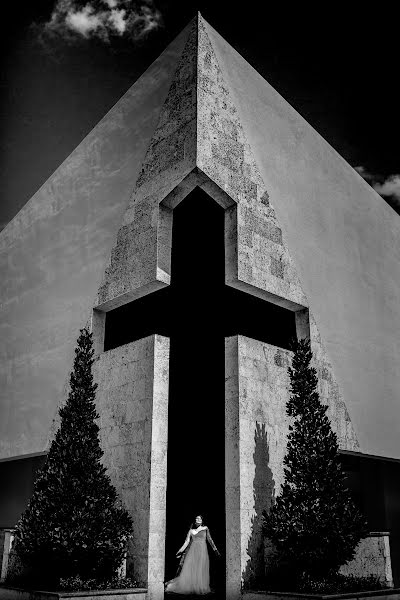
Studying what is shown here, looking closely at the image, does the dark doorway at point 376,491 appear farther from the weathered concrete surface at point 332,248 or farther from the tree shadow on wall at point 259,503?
the tree shadow on wall at point 259,503

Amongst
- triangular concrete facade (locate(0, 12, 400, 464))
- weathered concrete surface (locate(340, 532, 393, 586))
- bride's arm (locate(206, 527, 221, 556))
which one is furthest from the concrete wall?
weathered concrete surface (locate(340, 532, 393, 586))

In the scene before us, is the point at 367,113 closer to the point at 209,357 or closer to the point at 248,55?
the point at 248,55

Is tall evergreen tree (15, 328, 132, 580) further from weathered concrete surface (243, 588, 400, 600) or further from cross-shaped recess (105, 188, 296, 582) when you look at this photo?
weathered concrete surface (243, 588, 400, 600)

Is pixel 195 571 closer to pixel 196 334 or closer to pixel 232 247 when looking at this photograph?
pixel 196 334

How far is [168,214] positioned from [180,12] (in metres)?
5.63

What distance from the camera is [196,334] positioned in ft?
41.9

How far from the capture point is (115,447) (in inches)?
475

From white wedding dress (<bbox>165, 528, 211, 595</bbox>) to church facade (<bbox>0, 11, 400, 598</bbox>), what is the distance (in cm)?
39

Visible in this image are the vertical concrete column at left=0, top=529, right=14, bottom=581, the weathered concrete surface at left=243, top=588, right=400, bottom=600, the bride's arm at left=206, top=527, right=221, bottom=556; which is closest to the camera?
the weathered concrete surface at left=243, top=588, right=400, bottom=600

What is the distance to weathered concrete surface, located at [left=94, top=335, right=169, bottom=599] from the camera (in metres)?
10.7

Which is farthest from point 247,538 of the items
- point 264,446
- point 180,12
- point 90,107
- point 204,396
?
point 180,12

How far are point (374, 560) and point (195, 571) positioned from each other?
3.41m

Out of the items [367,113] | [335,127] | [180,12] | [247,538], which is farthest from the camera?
[367,113]

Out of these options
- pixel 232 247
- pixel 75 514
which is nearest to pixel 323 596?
pixel 75 514
